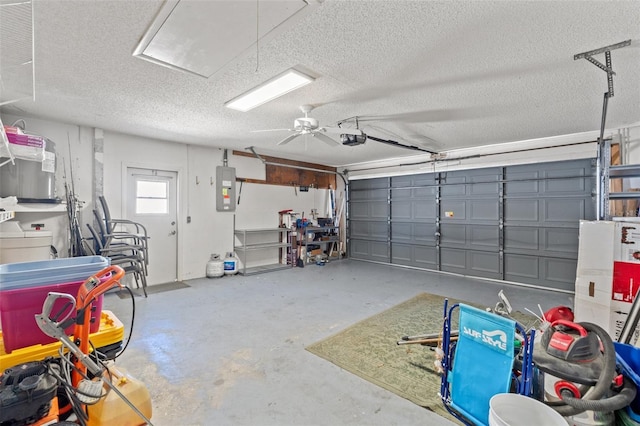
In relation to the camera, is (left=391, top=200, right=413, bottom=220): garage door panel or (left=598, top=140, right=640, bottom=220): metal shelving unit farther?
(left=391, top=200, right=413, bottom=220): garage door panel

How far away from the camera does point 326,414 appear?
1862 mm

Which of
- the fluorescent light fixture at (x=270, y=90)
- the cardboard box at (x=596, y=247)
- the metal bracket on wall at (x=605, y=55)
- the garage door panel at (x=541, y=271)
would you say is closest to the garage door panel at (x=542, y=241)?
the garage door panel at (x=541, y=271)

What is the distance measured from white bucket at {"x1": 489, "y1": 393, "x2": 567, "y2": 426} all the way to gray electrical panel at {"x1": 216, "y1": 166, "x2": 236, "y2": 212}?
17.7 feet

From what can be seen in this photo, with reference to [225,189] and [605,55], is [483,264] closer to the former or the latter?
[605,55]

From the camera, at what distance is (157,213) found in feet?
16.7

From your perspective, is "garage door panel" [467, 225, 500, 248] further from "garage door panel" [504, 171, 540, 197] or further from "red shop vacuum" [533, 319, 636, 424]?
"red shop vacuum" [533, 319, 636, 424]

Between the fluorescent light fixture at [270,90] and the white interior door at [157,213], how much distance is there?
2663mm

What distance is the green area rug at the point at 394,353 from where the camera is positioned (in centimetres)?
214

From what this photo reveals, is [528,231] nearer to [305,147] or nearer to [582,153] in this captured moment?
[582,153]

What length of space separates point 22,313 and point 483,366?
2.51m

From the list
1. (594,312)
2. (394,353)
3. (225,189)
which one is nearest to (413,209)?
(594,312)

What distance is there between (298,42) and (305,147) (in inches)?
143

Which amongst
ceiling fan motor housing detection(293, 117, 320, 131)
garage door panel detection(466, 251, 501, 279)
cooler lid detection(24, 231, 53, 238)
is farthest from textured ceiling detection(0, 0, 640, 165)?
garage door panel detection(466, 251, 501, 279)

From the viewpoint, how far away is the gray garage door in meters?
4.68
